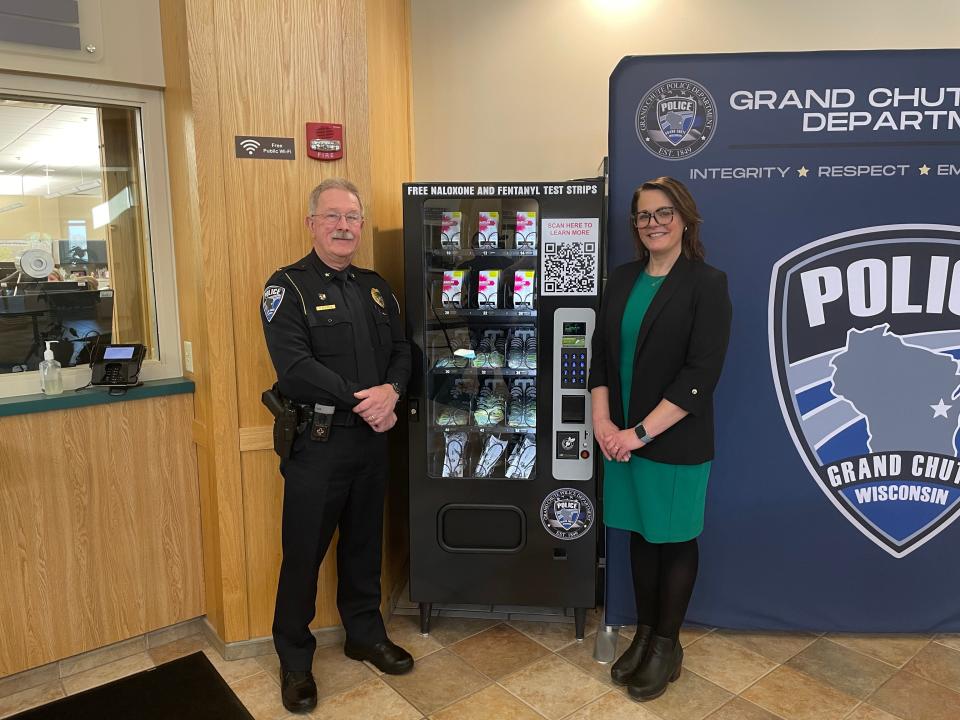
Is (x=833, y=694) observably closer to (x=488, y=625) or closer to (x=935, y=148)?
(x=488, y=625)

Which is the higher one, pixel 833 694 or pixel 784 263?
pixel 784 263

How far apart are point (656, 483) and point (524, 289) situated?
0.89 metres

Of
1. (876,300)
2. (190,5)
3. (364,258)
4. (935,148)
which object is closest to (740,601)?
(876,300)

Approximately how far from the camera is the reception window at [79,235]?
2.49 metres

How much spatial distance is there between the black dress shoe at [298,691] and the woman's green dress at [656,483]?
1.26 metres

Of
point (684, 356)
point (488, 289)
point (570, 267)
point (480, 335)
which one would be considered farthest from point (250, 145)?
Answer: point (684, 356)

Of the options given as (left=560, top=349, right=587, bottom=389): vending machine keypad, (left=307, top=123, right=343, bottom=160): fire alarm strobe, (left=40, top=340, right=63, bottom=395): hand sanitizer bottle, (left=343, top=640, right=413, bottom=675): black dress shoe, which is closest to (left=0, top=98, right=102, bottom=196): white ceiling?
(left=40, top=340, right=63, bottom=395): hand sanitizer bottle

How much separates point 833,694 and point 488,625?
130 cm

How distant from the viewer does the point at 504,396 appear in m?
2.86

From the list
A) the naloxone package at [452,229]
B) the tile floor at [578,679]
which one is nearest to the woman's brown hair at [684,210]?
the naloxone package at [452,229]

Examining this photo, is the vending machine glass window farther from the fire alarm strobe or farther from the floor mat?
the floor mat

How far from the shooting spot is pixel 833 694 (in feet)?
7.77

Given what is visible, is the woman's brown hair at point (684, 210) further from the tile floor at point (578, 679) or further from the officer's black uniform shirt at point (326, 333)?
the tile floor at point (578, 679)

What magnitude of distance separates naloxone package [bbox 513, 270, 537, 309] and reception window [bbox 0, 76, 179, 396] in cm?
140
